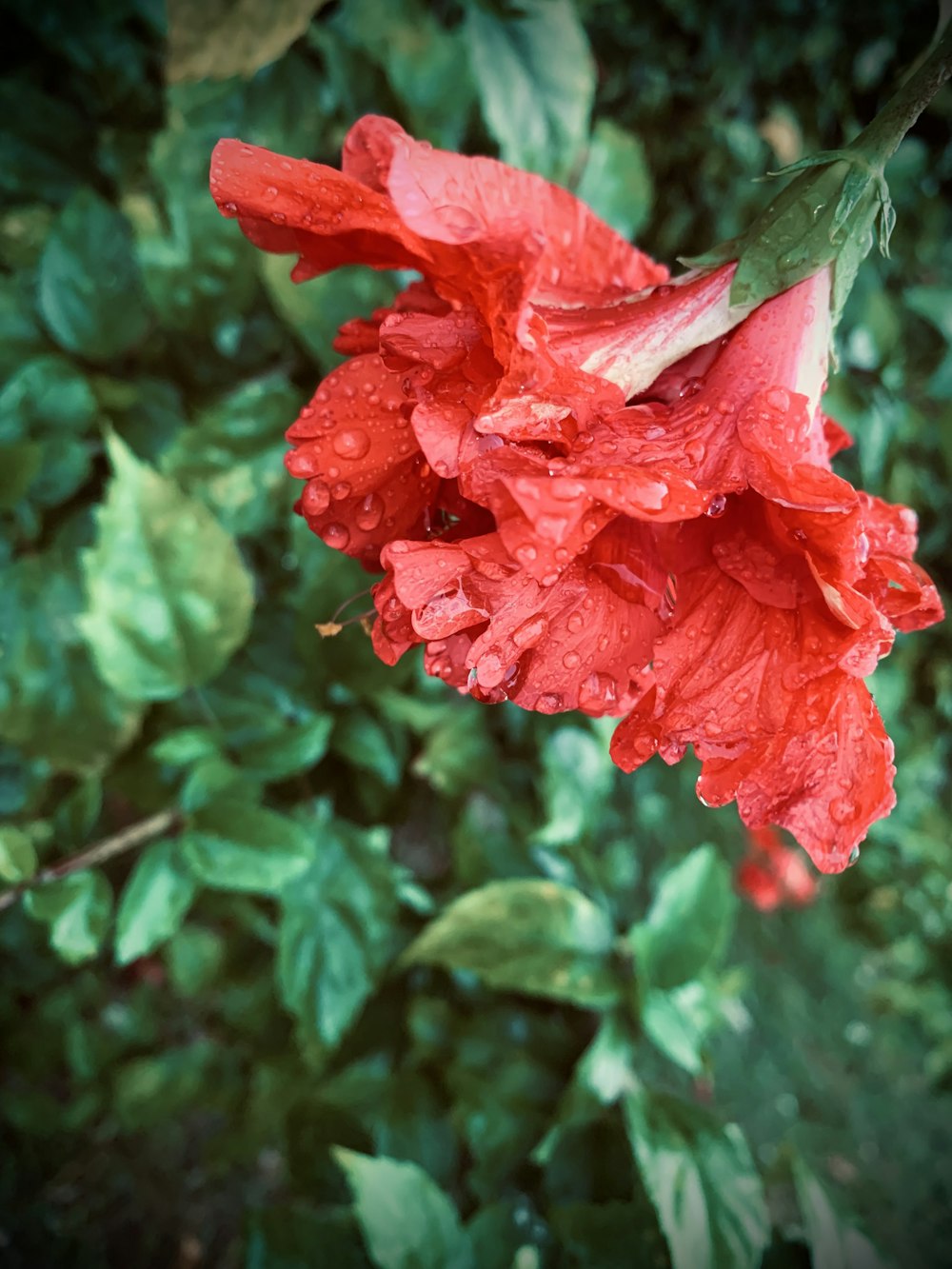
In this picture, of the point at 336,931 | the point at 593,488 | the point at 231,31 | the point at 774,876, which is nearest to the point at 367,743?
the point at 336,931

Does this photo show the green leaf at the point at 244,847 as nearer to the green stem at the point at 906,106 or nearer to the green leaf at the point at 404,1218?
the green leaf at the point at 404,1218

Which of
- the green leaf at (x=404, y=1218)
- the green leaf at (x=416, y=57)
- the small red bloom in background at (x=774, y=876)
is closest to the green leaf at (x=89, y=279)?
the green leaf at (x=416, y=57)

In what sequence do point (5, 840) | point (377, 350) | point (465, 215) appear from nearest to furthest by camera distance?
point (465, 215) < point (377, 350) < point (5, 840)

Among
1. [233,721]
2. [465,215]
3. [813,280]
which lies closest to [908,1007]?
[233,721]

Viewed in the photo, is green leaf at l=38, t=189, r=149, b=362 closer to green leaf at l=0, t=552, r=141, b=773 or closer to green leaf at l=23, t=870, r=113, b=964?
green leaf at l=0, t=552, r=141, b=773

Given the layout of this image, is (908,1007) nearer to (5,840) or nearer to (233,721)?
(233,721)

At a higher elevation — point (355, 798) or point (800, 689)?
point (800, 689)

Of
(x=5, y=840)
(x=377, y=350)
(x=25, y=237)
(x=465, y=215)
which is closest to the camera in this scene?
(x=465, y=215)
